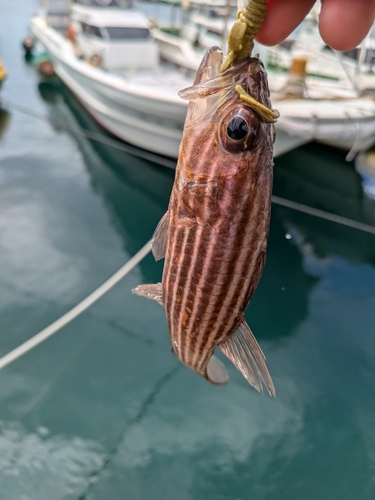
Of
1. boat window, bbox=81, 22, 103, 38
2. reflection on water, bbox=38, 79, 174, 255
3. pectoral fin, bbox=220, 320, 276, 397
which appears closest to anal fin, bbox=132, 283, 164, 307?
pectoral fin, bbox=220, 320, 276, 397

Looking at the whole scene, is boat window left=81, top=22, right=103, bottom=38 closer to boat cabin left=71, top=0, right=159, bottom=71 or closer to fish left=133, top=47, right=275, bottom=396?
boat cabin left=71, top=0, right=159, bottom=71

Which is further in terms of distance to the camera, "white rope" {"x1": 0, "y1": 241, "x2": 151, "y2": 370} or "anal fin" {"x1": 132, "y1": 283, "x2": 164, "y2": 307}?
"white rope" {"x1": 0, "y1": 241, "x2": 151, "y2": 370}

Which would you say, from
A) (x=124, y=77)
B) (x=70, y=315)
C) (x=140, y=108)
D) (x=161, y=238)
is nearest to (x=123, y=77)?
(x=124, y=77)

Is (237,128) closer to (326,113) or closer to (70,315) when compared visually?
(70,315)

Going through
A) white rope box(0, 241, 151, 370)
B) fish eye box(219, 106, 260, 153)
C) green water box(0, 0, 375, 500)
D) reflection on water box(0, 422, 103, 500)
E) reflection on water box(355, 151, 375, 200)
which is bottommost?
reflection on water box(0, 422, 103, 500)

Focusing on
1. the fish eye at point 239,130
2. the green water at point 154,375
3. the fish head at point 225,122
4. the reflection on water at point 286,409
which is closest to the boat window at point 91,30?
the green water at point 154,375

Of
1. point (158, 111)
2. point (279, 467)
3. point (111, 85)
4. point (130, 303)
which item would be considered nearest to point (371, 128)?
point (158, 111)

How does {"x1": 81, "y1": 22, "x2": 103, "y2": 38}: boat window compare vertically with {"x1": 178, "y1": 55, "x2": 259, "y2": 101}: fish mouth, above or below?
below
